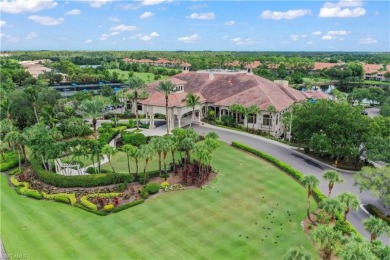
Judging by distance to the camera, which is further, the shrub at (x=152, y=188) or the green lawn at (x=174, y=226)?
the shrub at (x=152, y=188)

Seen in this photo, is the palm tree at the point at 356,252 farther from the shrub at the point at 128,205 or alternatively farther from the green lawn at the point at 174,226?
the shrub at the point at 128,205

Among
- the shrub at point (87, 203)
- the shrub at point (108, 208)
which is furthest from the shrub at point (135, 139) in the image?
the shrub at point (108, 208)

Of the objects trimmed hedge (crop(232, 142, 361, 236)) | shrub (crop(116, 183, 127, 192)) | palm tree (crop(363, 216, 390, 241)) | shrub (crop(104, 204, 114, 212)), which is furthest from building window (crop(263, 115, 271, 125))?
palm tree (crop(363, 216, 390, 241))

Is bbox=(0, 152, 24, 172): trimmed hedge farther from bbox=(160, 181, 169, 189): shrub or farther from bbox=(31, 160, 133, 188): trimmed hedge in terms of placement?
bbox=(160, 181, 169, 189): shrub

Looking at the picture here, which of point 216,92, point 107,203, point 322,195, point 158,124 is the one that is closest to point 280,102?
point 216,92

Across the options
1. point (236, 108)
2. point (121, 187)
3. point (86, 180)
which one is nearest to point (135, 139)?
point (86, 180)

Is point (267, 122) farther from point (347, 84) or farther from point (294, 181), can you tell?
point (347, 84)
